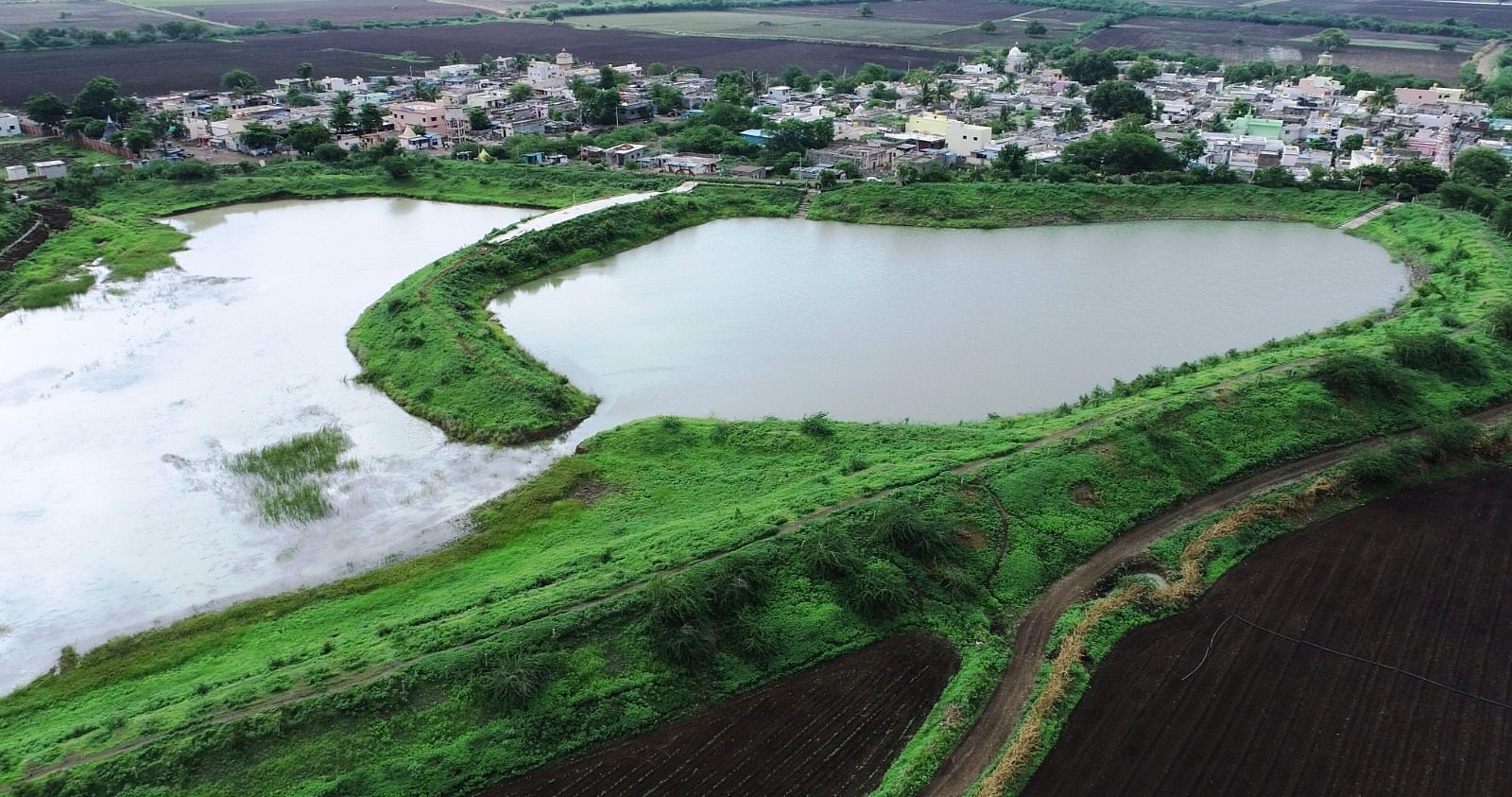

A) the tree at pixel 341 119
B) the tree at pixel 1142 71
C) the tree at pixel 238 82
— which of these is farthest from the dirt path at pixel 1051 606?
the tree at pixel 238 82

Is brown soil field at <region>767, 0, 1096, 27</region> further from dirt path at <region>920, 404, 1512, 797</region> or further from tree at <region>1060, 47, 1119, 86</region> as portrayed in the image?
dirt path at <region>920, 404, 1512, 797</region>

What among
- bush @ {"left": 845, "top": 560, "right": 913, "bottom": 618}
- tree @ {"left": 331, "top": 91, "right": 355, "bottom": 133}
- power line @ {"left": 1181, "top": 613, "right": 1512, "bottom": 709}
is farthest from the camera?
tree @ {"left": 331, "top": 91, "right": 355, "bottom": 133}

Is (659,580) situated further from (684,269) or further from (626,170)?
A: (626,170)

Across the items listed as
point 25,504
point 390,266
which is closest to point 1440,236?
point 390,266

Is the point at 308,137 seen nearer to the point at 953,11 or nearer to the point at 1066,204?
the point at 1066,204

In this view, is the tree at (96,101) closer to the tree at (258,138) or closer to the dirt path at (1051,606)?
the tree at (258,138)

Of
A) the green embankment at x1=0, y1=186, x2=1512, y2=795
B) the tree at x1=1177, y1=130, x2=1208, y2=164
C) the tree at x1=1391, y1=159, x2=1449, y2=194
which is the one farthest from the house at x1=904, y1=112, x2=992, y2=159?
the green embankment at x1=0, y1=186, x2=1512, y2=795
